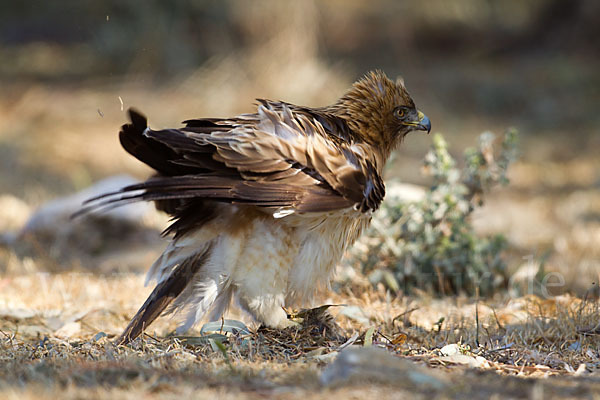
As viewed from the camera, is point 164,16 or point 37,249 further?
point 164,16

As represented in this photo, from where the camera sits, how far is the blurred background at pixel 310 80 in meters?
8.34

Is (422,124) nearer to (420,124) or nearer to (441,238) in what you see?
(420,124)

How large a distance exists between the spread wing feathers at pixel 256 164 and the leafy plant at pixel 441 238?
165 cm

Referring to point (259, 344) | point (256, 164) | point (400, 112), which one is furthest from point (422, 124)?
point (259, 344)

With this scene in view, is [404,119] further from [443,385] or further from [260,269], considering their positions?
[443,385]

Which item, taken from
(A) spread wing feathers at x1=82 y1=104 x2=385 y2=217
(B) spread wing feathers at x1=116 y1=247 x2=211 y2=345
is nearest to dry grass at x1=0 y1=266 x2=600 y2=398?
(B) spread wing feathers at x1=116 y1=247 x2=211 y2=345

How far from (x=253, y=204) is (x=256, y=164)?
181 millimetres

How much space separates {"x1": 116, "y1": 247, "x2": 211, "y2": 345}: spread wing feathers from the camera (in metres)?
3.55

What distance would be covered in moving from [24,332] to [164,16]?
37.0ft

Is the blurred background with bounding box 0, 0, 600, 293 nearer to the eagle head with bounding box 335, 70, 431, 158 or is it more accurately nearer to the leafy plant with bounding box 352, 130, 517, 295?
the leafy plant with bounding box 352, 130, 517, 295

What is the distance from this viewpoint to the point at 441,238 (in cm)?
531

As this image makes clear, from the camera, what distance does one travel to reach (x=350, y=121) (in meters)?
4.06

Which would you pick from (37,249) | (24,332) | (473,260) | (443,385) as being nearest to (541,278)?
(473,260)

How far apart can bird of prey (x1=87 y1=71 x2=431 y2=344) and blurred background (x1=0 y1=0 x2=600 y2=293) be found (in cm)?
263
